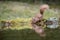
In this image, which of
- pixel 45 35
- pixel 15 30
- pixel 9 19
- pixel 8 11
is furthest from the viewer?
pixel 8 11

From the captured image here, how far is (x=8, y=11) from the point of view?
3164 millimetres

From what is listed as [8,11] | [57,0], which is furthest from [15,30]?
[57,0]

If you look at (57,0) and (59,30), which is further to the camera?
(57,0)

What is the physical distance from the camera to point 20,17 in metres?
3.00

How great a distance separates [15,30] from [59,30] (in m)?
0.48

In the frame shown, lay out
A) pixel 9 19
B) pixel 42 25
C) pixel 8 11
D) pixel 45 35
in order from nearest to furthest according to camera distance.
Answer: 1. pixel 45 35
2. pixel 42 25
3. pixel 9 19
4. pixel 8 11

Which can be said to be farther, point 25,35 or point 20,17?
point 20,17

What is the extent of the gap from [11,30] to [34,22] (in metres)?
0.40

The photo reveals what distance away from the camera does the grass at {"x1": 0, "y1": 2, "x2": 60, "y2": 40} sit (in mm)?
2244

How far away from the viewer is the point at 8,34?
2.30 metres

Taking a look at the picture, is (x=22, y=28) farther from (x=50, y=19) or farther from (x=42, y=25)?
(x=50, y=19)

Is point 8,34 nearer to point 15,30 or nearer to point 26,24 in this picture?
point 15,30

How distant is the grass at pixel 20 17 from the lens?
7.36 ft

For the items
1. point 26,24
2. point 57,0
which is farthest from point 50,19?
point 57,0
